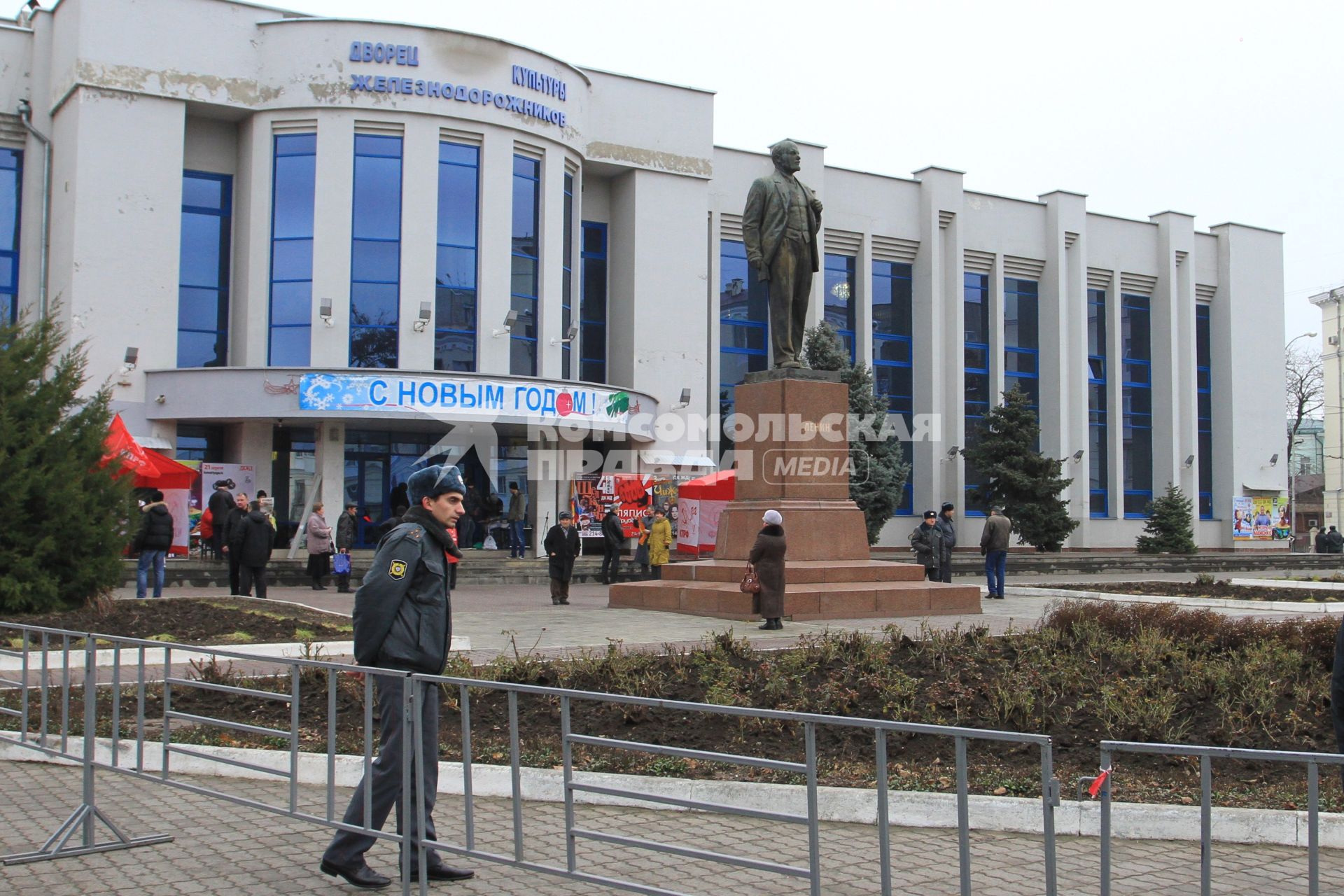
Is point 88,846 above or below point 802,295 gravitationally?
below

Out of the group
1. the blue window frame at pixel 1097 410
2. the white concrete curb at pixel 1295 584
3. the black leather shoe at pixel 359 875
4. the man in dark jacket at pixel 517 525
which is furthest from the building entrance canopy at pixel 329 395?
the blue window frame at pixel 1097 410

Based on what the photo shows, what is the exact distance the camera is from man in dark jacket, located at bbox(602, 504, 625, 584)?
2484cm

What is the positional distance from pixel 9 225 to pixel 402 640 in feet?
95.3

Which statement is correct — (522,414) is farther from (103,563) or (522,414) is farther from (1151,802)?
(1151,802)

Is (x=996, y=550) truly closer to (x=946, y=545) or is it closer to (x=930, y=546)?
(x=946, y=545)

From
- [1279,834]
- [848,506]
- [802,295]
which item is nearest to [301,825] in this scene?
[1279,834]

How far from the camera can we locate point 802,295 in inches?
704

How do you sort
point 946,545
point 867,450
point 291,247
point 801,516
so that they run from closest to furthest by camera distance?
point 801,516, point 946,545, point 291,247, point 867,450

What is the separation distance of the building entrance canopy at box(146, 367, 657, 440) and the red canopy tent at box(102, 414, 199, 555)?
2184 mm

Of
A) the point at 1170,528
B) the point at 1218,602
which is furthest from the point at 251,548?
the point at 1170,528

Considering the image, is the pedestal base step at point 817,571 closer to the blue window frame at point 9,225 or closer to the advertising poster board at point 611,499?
the advertising poster board at point 611,499

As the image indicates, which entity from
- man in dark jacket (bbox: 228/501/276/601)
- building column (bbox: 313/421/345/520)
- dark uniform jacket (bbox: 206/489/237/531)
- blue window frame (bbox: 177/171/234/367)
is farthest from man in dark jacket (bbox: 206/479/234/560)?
blue window frame (bbox: 177/171/234/367)

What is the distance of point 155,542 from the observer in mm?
17766

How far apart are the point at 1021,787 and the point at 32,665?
211 inches
